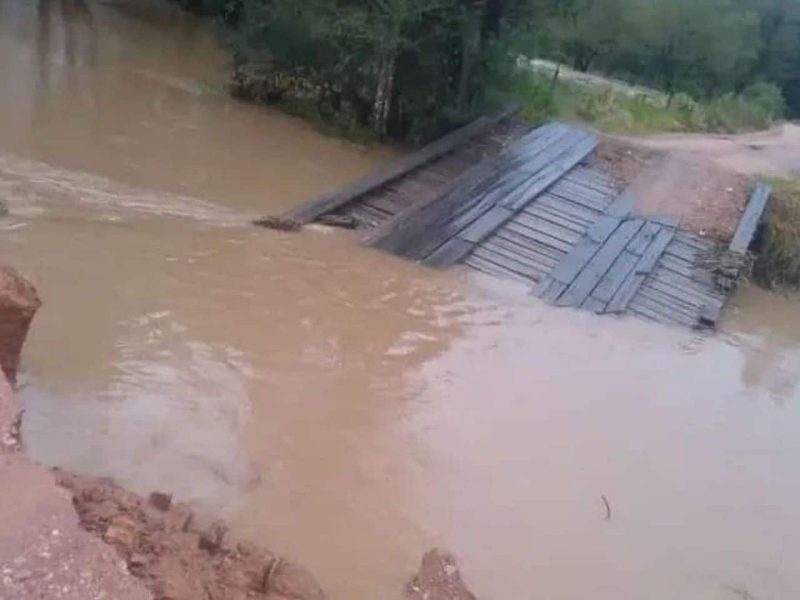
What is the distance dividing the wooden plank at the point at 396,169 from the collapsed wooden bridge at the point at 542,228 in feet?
0.05

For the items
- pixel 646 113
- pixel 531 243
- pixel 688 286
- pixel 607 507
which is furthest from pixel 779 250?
pixel 646 113

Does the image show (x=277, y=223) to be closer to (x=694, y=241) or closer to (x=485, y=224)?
(x=485, y=224)

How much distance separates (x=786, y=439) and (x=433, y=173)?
5.64 metres

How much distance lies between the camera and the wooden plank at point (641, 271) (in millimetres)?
10575

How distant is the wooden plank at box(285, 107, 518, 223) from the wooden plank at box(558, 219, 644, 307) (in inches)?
93.2

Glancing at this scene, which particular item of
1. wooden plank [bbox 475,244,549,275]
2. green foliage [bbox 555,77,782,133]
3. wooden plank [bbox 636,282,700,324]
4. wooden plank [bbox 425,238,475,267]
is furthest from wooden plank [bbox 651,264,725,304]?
green foliage [bbox 555,77,782,133]

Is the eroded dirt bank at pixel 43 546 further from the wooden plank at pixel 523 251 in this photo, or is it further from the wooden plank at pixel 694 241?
the wooden plank at pixel 694 241

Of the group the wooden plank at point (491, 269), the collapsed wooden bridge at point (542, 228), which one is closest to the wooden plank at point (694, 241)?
the collapsed wooden bridge at point (542, 228)

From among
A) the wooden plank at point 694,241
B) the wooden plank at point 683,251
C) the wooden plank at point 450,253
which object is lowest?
the wooden plank at point 683,251

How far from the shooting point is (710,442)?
812cm

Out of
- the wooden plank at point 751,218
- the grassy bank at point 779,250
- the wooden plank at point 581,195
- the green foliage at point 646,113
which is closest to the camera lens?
the wooden plank at point 751,218

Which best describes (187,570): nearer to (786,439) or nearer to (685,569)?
(685,569)

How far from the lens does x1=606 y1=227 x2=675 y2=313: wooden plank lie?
10.6m

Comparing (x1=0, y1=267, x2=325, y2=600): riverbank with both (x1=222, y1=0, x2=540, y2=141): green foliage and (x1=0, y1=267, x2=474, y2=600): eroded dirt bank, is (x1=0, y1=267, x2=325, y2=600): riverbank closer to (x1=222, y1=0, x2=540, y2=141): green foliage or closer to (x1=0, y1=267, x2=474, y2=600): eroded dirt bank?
(x1=0, y1=267, x2=474, y2=600): eroded dirt bank
